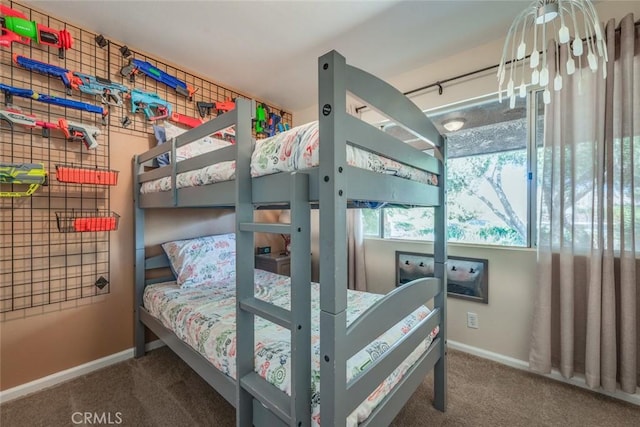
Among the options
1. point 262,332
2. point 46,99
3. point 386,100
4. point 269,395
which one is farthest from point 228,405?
point 46,99

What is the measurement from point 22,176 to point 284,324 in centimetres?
180

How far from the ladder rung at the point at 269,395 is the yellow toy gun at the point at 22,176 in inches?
67.3

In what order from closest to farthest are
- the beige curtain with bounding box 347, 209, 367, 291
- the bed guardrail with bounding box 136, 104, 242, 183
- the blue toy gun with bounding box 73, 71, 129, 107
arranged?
1. the bed guardrail with bounding box 136, 104, 242, 183
2. the blue toy gun with bounding box 73, 71, 129, 107
3. the beige curtain with bounding box 347, 209, 367, 291

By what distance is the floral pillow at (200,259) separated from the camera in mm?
2133

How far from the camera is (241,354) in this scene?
1093 millimetres

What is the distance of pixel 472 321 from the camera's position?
2.20 meters

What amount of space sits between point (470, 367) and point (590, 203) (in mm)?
1387

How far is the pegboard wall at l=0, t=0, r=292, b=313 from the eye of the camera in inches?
66.5

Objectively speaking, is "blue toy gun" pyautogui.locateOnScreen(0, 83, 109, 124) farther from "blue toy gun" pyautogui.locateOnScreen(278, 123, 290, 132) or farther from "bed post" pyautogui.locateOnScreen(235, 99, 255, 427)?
"blue toy gun" pyautogui.locateOnScreen(278, 123, 290, 132)

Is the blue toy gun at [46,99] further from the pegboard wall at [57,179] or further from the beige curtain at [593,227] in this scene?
the beige curtain at [593,227]

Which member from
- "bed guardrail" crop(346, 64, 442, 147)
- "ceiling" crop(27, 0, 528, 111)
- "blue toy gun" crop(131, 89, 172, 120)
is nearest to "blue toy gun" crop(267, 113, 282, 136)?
"ceiling" crop(27, 0, 528, 111)

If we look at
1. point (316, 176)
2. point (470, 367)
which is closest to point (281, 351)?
point (316, 176)

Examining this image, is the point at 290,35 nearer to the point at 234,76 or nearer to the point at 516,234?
the point at 234,76

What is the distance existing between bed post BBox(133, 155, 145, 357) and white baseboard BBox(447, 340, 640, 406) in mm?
2576
